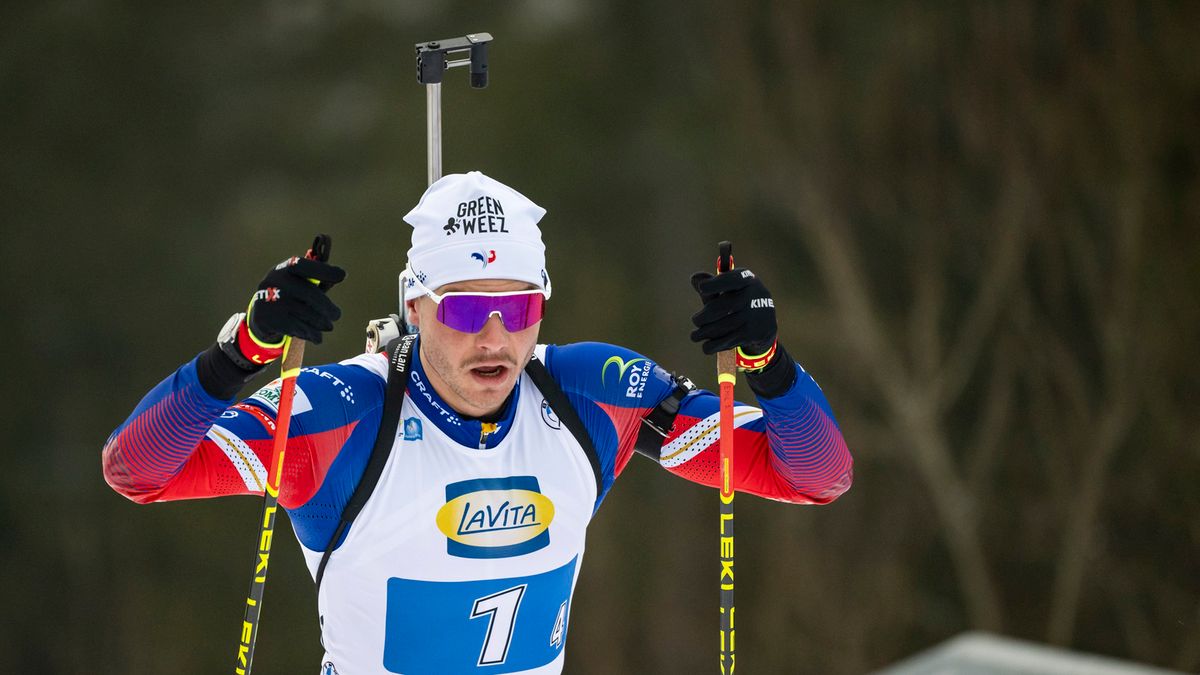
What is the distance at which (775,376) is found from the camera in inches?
95.5

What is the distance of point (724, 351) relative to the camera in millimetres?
2455

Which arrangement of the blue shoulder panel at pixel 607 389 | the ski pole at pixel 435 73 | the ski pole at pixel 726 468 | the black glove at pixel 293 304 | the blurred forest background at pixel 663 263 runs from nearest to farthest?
the black glove at pixel 293 304 → the ski pole at pixel 726 468 → the blue shoulder panel at pixel 607 389 → the ski pole at pixel 435 73 → the blurred forest background at pixel 663 263

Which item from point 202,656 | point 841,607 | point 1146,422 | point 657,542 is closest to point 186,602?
point 202,656

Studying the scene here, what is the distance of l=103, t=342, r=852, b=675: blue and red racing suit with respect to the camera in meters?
2.41

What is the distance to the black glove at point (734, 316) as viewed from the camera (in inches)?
92.4

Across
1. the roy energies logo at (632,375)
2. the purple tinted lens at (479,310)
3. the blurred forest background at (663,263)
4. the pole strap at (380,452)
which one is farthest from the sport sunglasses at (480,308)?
the blurred forest background at (663,263)

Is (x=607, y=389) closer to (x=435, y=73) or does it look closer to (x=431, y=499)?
(x=431, y=499)

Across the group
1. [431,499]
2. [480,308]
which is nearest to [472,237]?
[480,308]

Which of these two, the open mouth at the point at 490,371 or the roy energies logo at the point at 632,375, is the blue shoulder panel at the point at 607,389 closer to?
the roy energies logo at the point at 632,375

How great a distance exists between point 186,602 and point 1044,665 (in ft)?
18.5

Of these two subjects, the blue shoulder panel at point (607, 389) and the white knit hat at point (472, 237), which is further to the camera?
the blue shoulder panel at point (607, 389)

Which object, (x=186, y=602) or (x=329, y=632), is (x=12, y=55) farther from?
(x=329, y=632)

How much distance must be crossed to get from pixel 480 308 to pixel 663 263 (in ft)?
20.5

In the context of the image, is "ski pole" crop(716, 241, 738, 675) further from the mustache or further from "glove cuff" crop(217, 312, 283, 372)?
"glove cuff" crop(217, 312, 283, 372)
